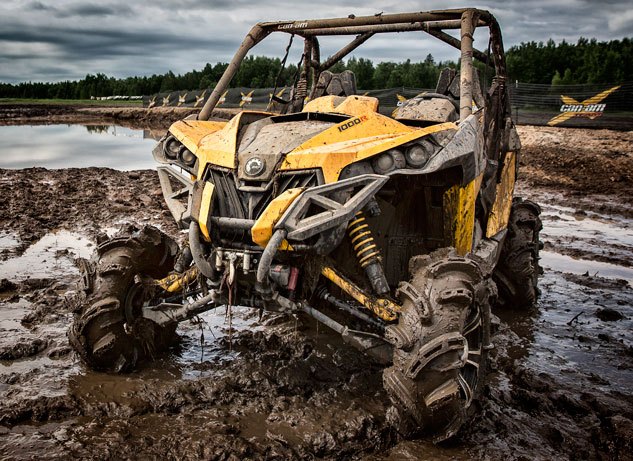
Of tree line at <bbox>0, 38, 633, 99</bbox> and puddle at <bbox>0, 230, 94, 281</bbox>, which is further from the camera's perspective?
tree line at <bbox>0, 38, 633, 99</bbox>

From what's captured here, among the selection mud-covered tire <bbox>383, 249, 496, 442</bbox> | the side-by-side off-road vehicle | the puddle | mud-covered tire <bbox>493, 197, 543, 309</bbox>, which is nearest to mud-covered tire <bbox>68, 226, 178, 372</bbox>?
the side-by-side off-road vehicle

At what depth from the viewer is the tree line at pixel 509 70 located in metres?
38.8

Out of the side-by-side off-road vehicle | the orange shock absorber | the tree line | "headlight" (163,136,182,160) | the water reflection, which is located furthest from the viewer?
the tree line

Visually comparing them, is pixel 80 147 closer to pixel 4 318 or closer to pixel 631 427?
pixel 4 318

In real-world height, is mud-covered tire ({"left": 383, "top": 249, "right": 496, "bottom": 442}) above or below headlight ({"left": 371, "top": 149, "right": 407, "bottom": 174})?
below

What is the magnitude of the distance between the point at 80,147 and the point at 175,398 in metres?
19.8

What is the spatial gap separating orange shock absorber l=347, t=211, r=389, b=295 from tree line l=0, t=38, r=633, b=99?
89.0ft

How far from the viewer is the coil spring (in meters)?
4.07

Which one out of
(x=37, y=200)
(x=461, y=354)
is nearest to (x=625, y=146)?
(x=37, y=200)

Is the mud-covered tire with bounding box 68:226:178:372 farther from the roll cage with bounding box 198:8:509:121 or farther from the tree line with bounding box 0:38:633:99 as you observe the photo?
the tree line with bounding box 0:38:633:99

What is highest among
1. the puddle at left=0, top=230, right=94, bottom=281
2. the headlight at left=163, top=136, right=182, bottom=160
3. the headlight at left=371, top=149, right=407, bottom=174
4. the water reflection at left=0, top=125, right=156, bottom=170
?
the headlight at left=163, top=136, right=182, bottom=160

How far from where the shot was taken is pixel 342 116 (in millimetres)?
4496

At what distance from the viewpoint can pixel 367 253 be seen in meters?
4.08

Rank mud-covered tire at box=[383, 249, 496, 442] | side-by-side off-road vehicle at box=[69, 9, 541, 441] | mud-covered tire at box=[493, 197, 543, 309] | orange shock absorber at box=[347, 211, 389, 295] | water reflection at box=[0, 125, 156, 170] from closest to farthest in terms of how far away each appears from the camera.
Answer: mud-covered tire at box=[383, 249, 496, 442] < side-by-side off-road vehicle at box=[69, 9, 541, 441] < orange shock absorber at box=[347, 211, 389, 295] < mud-covered tire at box=[493, 197, 543, 309] < water reflection at box=[0, 125, 156, 170]
